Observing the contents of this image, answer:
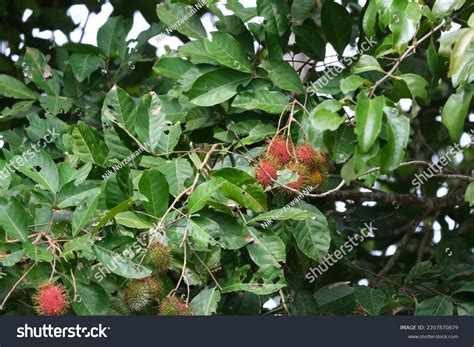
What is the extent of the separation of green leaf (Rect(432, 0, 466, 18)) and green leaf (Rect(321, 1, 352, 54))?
1.08 ft

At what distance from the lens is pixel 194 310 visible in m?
1.56

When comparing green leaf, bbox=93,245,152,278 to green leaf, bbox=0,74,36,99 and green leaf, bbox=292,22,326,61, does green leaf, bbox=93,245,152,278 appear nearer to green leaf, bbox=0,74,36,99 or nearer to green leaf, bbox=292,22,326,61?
green leaf, bbox=292,22,326,61

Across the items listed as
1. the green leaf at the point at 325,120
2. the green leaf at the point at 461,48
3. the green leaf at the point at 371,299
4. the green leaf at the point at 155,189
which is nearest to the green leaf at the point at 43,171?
the green leaf at the point at 155,189

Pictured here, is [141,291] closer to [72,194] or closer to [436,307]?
[72,194]

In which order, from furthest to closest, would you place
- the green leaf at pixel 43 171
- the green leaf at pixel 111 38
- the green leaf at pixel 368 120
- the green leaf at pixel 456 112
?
the green leaf at pixel 111 38 < the green leaf at pixel 43 171 < the green leaf at pixel 456 112 < the green leaf at pixel 368 120

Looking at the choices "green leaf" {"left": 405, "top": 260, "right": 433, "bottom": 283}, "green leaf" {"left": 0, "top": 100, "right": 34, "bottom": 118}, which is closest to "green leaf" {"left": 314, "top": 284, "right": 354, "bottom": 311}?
"green leaf" {"left": 405, "top": 260, "right": 433, "bottom": 283}

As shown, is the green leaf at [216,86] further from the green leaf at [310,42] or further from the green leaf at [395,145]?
the green leaf at [395,145]

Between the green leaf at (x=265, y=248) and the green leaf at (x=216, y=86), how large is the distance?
302 millimetres

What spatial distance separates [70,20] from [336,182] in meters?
1.17

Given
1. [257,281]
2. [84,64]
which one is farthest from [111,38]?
[257,281]

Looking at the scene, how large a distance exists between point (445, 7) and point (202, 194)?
20.7 inches

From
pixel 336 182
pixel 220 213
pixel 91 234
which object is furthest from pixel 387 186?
pixel 91 234

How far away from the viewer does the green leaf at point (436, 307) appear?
5.81 feet

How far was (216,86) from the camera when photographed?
1812 mm
